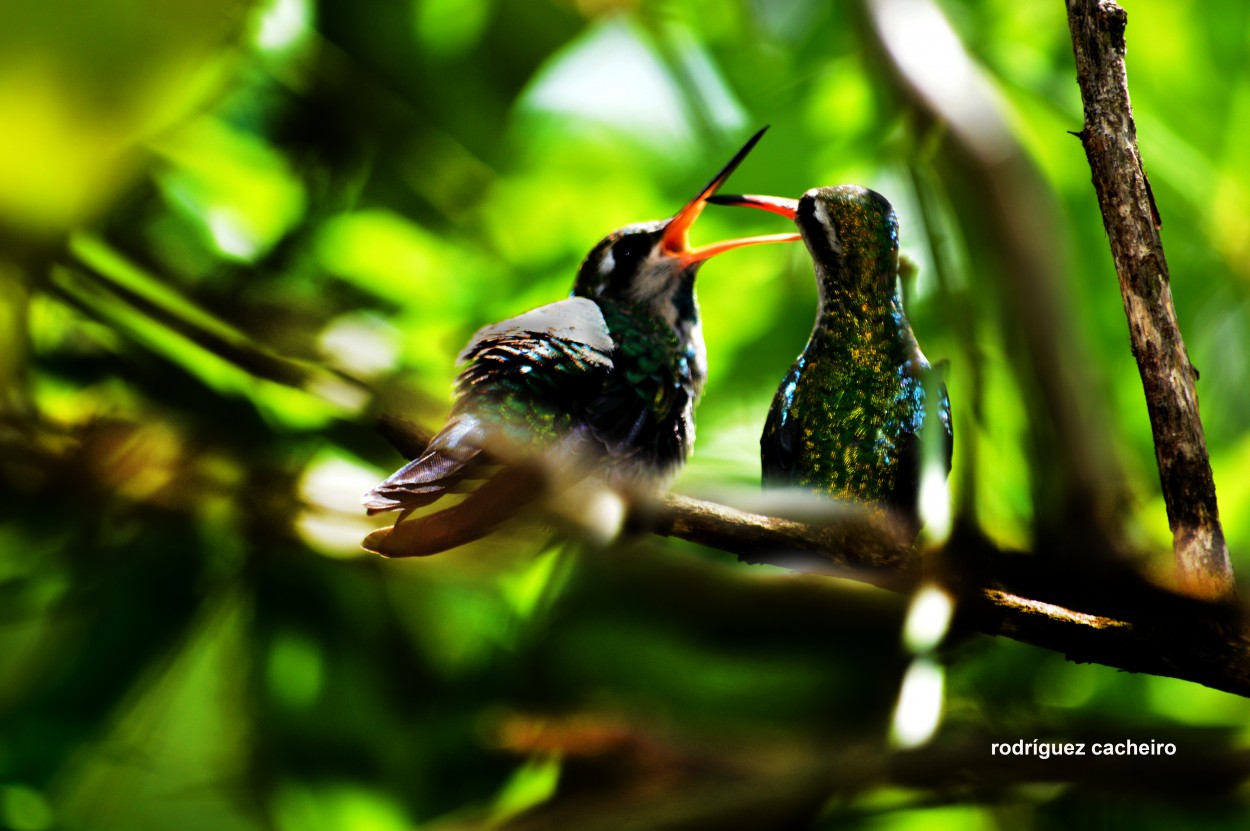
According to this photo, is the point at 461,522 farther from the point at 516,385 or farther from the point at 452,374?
the point at 452,374

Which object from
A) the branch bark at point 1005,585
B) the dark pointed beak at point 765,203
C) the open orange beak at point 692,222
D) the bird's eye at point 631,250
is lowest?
the branch bark at point 1005,585

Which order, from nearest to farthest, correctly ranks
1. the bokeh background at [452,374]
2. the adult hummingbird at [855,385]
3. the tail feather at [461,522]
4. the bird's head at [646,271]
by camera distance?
the tail feather at [461,522]
the adult hummingbird at [855,385]
the bird's head at [646,271]
the bokeh background at [452,374]

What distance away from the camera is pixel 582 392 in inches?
23.3

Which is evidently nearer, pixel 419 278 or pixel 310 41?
pixel 419 278

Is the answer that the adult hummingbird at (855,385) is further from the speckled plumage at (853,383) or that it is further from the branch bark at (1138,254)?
the branch bark at (1138,254)

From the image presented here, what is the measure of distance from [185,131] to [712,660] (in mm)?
897

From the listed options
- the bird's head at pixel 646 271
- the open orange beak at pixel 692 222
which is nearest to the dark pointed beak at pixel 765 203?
the open orange beak at pixel 692 222

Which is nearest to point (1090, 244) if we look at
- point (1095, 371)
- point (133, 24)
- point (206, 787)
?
point (1095, 371)

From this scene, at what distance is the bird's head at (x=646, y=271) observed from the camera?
687 mm

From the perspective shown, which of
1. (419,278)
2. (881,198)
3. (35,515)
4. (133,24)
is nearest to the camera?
(881,198)

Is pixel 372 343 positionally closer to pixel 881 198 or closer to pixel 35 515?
pixel 35 515

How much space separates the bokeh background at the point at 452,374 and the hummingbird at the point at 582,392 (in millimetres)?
61

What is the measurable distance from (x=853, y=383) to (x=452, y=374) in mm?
402

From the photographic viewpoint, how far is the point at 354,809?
120 cm
